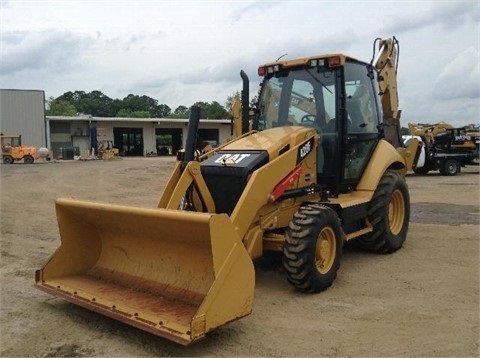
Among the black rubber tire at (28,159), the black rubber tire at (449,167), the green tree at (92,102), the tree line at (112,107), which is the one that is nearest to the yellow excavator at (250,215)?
the black rubber tire at (449,167)

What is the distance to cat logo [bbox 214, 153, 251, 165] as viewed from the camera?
5595 millimetres

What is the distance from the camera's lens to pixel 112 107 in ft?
264

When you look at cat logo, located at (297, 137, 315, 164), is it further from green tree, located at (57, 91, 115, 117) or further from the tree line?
green tree, located at (57, 91, 115, 117)

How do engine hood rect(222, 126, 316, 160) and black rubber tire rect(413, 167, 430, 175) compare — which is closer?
engine hood rect(222, 126, 316, 160)

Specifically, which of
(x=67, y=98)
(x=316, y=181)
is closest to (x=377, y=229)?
(x=316, y=181)

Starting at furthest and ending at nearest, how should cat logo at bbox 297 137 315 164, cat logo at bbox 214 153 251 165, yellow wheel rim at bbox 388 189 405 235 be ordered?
yellow wheel rim at bbox 388 189 405 235, cat logo at bbox 297 137 315 164, cat logo at bbox 214 153 251 165

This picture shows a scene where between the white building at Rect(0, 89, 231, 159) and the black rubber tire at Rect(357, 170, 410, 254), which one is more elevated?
Result: the white building at Rect(0, 89, 231, 159)

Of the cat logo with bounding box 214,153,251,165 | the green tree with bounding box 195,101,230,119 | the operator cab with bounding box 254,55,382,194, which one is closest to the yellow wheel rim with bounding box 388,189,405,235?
the operator cab with bounding box 254,55,382,194

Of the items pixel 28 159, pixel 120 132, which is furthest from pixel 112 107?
pixel 28 159

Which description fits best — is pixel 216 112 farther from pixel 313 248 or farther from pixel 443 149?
pixel 313 248

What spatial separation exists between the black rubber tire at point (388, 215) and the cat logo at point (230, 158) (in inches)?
82.9

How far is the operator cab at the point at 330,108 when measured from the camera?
634 cm

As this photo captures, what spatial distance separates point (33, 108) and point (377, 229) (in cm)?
3915

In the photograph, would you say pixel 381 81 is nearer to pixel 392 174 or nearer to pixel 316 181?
pixel 392 174
